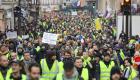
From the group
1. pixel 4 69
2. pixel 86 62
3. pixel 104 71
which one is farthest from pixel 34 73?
pixel 86 62

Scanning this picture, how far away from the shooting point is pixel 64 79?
1062 cm

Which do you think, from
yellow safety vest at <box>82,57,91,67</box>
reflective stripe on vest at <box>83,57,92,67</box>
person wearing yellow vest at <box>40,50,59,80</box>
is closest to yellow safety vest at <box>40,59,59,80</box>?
person wearing yellow vest at <box>40,50,59,80</box>

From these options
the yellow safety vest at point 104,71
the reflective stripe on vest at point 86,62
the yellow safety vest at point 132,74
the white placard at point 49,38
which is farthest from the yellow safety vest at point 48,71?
the white placard at point 49,38

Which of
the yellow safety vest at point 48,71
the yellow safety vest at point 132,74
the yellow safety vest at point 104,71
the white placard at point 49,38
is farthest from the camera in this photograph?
the white placard at point 49,38

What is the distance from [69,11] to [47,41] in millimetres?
109764

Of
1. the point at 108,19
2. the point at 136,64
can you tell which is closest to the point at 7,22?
the point at 108,19

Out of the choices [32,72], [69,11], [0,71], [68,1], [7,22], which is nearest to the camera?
[32,72]

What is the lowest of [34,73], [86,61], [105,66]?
[86,61]

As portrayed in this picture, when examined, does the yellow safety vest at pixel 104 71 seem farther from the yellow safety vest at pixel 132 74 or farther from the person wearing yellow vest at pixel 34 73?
the person wearing yellow vest at pixel 34 73

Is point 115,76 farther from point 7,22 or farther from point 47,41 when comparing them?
point 7,22

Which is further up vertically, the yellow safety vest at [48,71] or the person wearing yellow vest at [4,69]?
the person wearing yellow vest at [4,69]

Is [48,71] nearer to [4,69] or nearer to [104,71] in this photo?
[4,69]

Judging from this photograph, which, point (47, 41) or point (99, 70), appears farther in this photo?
point (47, 41)

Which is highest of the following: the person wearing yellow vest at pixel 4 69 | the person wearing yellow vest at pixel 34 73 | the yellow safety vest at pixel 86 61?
the person wearing yellow vest at pixel 34 73
